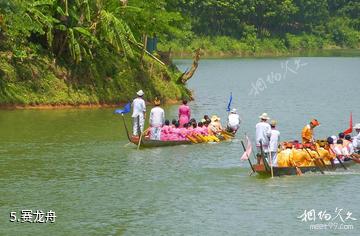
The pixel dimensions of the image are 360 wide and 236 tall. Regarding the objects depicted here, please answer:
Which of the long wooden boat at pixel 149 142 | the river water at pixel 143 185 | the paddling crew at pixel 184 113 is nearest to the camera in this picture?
the river water at pixel 143 185

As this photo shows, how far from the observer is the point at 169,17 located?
45.6 metres

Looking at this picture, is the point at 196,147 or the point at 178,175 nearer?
the point at 178,175

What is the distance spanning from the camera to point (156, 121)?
31.3 metres

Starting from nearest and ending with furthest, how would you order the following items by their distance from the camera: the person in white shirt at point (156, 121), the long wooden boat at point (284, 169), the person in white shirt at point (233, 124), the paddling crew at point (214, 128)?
the long wooden boat at point (284, 169)
the person in white shirt at point (156, 121)
the paddling crew at point (214, 128)
the person in white shirt at point (233, 124)

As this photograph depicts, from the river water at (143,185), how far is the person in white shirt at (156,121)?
2.10 feet

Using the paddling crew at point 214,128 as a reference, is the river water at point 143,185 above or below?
below

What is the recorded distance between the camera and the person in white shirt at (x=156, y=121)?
31250 millimetres

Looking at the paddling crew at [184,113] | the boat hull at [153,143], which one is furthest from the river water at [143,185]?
the paddling crew at [184,113]

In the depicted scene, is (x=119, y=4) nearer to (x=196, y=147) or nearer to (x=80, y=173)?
(x=196, y=147)

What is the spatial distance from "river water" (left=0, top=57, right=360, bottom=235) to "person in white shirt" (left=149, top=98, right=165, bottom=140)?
640 millimetres

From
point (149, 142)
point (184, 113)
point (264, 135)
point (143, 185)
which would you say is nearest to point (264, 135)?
point (264, 135)

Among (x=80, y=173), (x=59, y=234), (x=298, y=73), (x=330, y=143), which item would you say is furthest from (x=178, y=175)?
(x=298, y=73)

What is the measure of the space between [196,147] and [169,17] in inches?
588

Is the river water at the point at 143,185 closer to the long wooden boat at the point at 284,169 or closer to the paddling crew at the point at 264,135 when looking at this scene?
the long wooden boat at the point at 284,169
